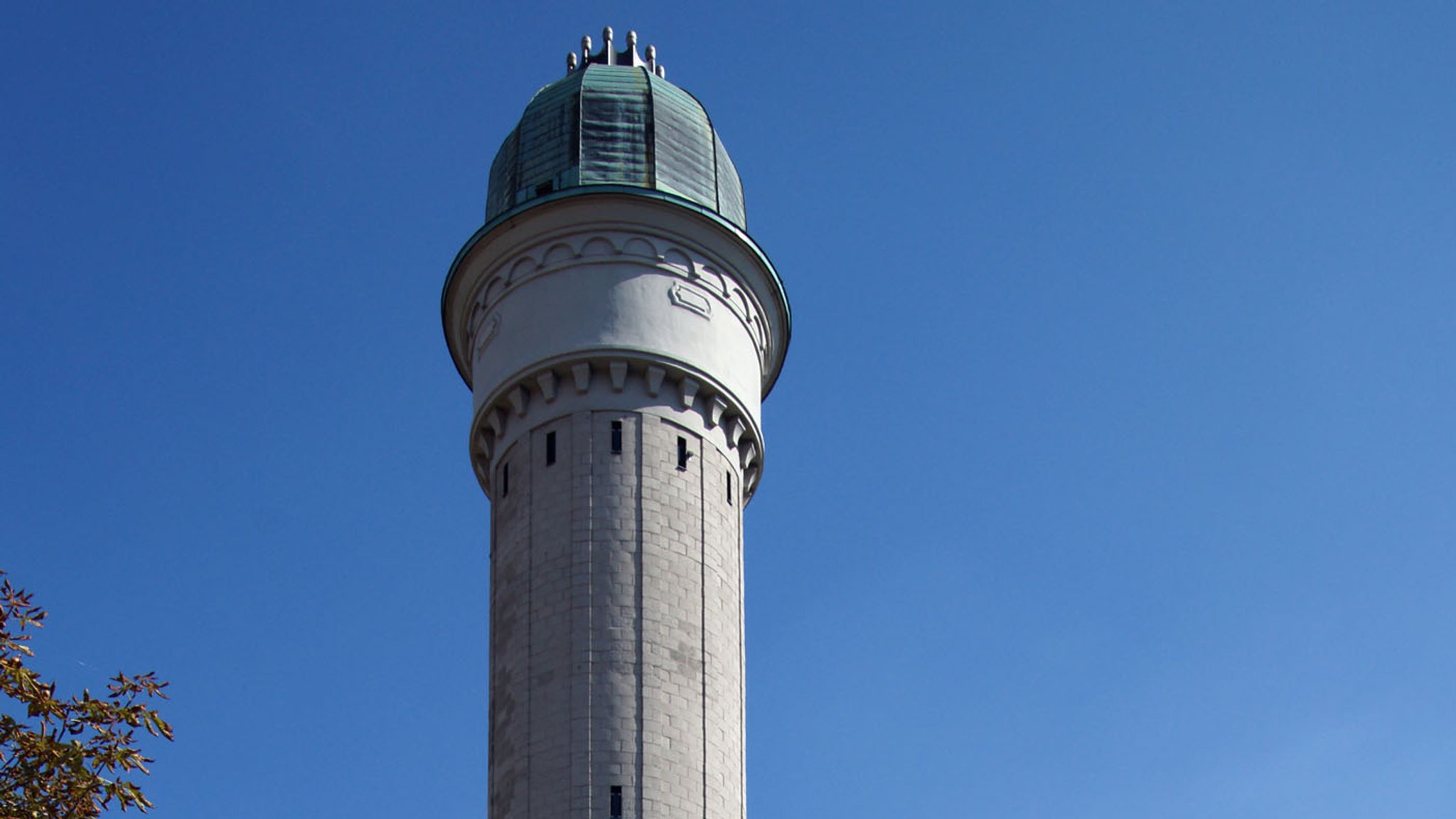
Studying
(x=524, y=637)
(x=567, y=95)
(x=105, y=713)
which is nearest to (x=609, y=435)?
(x=524, y=637)

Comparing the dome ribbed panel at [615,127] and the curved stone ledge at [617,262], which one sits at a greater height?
the dome ribbed panel at [615,127]

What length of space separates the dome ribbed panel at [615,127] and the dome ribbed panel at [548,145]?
233 millimetres

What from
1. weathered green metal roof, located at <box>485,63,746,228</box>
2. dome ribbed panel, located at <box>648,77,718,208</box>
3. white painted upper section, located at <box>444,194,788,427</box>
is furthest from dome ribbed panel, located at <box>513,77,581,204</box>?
dome ribbed panel, located at <box>648,77,718,208</box>

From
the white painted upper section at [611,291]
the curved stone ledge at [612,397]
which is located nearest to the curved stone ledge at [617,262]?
the white painted upper section at [611,291]

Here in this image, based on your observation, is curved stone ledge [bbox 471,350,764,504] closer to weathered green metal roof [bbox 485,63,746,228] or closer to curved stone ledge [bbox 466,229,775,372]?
curved stone ledge [bbox 466,229,775,372]

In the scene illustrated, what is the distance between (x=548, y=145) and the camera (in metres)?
43.4

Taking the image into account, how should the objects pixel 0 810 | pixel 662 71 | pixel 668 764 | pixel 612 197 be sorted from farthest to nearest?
pixel 662 71, pixel 612 197, pixel 668 764, pixel 0 810

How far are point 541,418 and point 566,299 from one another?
239 centimetres

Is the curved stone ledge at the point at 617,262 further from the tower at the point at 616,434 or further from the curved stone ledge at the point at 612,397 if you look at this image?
the curved stone ledge at the point at 612,397

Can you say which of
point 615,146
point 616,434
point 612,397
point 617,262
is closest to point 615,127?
point 615,146

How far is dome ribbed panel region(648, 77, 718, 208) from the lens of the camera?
4300 cm

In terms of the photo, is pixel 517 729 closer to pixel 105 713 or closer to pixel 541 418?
pixel 541 418

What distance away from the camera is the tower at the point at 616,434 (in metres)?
36.9

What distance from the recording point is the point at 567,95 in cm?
4431
